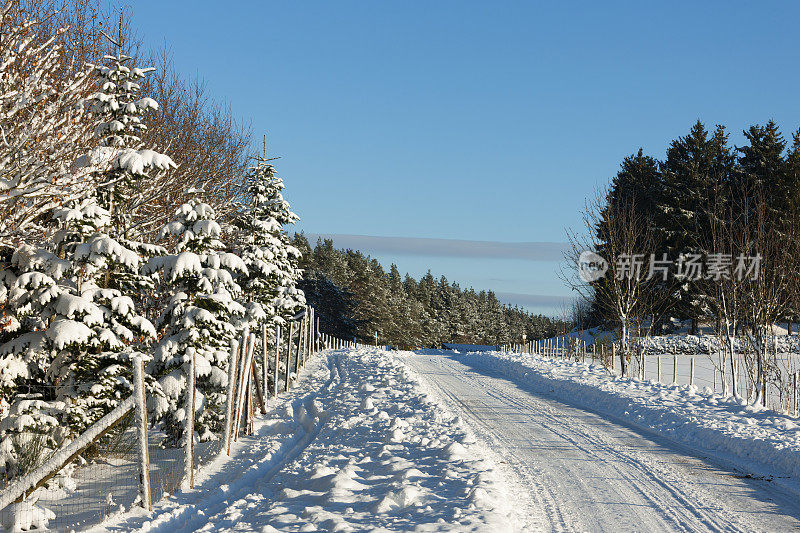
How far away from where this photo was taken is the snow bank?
10.5 meters

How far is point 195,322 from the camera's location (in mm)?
13094

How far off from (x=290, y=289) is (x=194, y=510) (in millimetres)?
25203

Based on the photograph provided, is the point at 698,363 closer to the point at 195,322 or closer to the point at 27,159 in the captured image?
the point at 195,322

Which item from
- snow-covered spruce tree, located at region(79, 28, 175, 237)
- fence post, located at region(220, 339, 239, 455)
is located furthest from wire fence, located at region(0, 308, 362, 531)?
snow-covered spruce tree, located at region(79, 28, 175, 237)

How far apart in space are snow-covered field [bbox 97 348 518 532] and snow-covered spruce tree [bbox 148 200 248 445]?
4.73 ft

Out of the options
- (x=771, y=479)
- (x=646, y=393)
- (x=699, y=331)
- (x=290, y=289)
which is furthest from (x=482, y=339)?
(x=771, y=479)

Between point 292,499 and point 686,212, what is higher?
point 686,212

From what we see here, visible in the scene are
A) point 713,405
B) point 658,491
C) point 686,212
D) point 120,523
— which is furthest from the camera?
point 686,212

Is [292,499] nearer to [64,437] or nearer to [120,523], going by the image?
[120,523]

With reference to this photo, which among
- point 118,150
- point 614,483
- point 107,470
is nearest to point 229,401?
point 107,470

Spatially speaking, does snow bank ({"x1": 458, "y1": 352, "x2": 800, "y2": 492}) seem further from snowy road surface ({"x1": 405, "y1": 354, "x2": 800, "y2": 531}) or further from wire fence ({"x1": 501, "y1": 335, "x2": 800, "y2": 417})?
wire fence ({"x1": 501, "y1": 335, "x2": 800, "y2": 417})

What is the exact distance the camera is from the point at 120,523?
25.0ft

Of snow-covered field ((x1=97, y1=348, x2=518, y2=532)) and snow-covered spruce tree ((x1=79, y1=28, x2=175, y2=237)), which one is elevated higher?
snow-covered spruce tree ((x1=79, y1=28, x2=175, y2=237))

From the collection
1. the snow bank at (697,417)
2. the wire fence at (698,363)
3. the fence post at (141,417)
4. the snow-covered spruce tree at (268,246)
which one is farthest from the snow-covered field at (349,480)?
the wire fence at (698,363)
